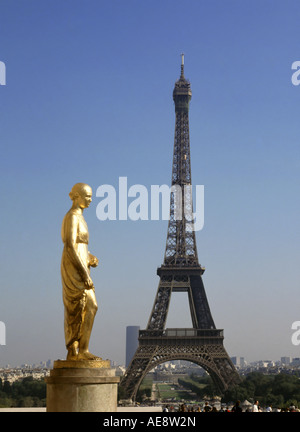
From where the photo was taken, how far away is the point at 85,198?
11039 millimetres

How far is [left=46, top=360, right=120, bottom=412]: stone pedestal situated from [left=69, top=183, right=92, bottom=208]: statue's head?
3.06m

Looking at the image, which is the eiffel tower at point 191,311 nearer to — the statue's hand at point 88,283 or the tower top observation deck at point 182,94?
the tower top observation deck at point 182,94

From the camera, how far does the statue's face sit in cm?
1103

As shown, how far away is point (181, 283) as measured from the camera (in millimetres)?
59438

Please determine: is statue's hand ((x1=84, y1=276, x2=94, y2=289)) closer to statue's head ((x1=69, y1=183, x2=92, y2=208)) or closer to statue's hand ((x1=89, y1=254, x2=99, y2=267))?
statue's hand ((x1=89, y1=254, x2=99, y2=267))

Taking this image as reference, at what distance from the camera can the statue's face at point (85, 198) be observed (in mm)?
11031

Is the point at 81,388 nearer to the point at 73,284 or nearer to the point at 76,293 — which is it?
the point at 76,293

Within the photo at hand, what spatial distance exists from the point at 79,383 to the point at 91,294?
5.49 feet

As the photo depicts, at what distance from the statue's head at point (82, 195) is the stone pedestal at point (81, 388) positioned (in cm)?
306

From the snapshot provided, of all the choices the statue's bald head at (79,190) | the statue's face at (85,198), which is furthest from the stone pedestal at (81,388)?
the statue's bald head at (79,190)

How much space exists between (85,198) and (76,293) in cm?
191

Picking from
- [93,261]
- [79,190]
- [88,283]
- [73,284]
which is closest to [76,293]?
[73,284]
